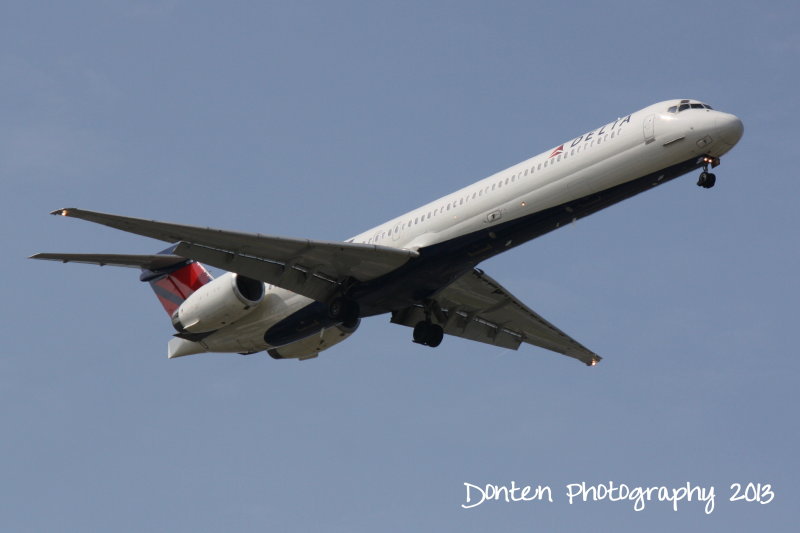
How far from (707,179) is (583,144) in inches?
110

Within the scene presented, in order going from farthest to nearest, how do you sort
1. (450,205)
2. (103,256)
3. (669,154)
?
(103,256)
(450,205)
(669,154)

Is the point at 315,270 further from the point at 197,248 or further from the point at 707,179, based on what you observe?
the point at 707,179

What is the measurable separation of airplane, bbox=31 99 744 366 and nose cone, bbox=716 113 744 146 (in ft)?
0.10

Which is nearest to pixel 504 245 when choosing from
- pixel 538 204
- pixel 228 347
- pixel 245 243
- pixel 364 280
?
pixel 538 204

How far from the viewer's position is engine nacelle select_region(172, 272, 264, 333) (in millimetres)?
33031

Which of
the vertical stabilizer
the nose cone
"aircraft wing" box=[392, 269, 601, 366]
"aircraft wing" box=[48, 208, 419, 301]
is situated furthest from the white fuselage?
the vertical stabilizer

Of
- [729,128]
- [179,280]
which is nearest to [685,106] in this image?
[729,128]

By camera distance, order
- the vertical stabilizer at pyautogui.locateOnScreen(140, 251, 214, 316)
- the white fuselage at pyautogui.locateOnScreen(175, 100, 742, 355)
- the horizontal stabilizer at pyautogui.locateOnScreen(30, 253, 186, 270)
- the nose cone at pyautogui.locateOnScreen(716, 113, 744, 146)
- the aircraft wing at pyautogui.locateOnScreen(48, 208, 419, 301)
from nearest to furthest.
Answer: the nose cone at pyautogui.locateOnScreen(716, 113, 744, 146), the white fuselage at pyautogui.locateOnScreen(175, 100, 742, 355), the aircraft wing at pyautogui.locateOnScreen(48, 208, 419, 301), the horizontal stabilizer at pyautogui.locateOnScreen(30, 253, 186, 270), the vertical stabilizer at pyautogui.locateOnScreen(140, 251, 214, 316)

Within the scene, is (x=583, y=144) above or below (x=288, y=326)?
above

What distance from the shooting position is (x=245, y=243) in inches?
1202

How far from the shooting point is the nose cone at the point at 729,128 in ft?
92.9

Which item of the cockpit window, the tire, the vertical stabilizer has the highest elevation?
the cockpit window

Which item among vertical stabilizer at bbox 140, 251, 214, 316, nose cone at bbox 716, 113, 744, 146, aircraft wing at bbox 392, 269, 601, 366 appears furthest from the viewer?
vertical stabilizer at bbox 140, 251, 214, 316

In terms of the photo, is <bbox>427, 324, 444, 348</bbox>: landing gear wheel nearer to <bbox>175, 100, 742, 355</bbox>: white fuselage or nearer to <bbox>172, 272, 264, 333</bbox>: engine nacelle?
<bbox>175, 100, 742, 355</bbox>: white fuselage
